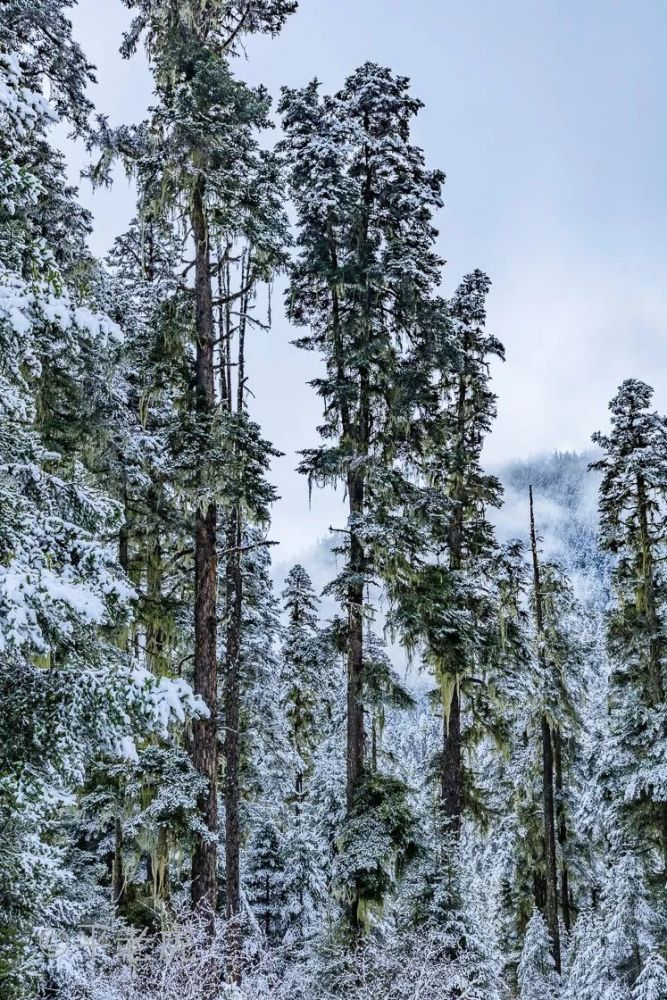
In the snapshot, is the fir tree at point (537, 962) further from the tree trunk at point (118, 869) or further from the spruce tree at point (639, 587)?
the tree trunk at point (118, 869)

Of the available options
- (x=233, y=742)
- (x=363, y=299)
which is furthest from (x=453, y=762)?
A: (x=363, y=299)

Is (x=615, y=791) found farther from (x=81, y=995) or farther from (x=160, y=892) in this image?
(x=81, y=995)

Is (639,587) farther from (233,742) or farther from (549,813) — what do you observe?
(233,742)

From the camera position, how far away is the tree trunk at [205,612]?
10.3m

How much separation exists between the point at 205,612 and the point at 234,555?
20.4 ft

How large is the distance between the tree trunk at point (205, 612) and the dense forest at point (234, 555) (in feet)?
0.14

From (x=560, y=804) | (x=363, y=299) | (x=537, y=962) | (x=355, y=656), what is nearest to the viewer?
(x=355, y=656)

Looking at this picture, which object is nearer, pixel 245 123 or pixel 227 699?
pixel 245 123

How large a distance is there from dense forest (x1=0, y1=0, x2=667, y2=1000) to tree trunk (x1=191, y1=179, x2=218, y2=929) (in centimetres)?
4

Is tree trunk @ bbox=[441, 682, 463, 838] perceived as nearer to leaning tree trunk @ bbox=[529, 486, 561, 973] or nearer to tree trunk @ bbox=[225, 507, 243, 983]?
tree trunk @ bbox=[225, 507, 243, 983]

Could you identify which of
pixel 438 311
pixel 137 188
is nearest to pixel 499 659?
pixel 438 311

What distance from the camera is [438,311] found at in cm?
1525

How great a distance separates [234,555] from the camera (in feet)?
56.3

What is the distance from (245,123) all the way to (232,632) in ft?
33.5
